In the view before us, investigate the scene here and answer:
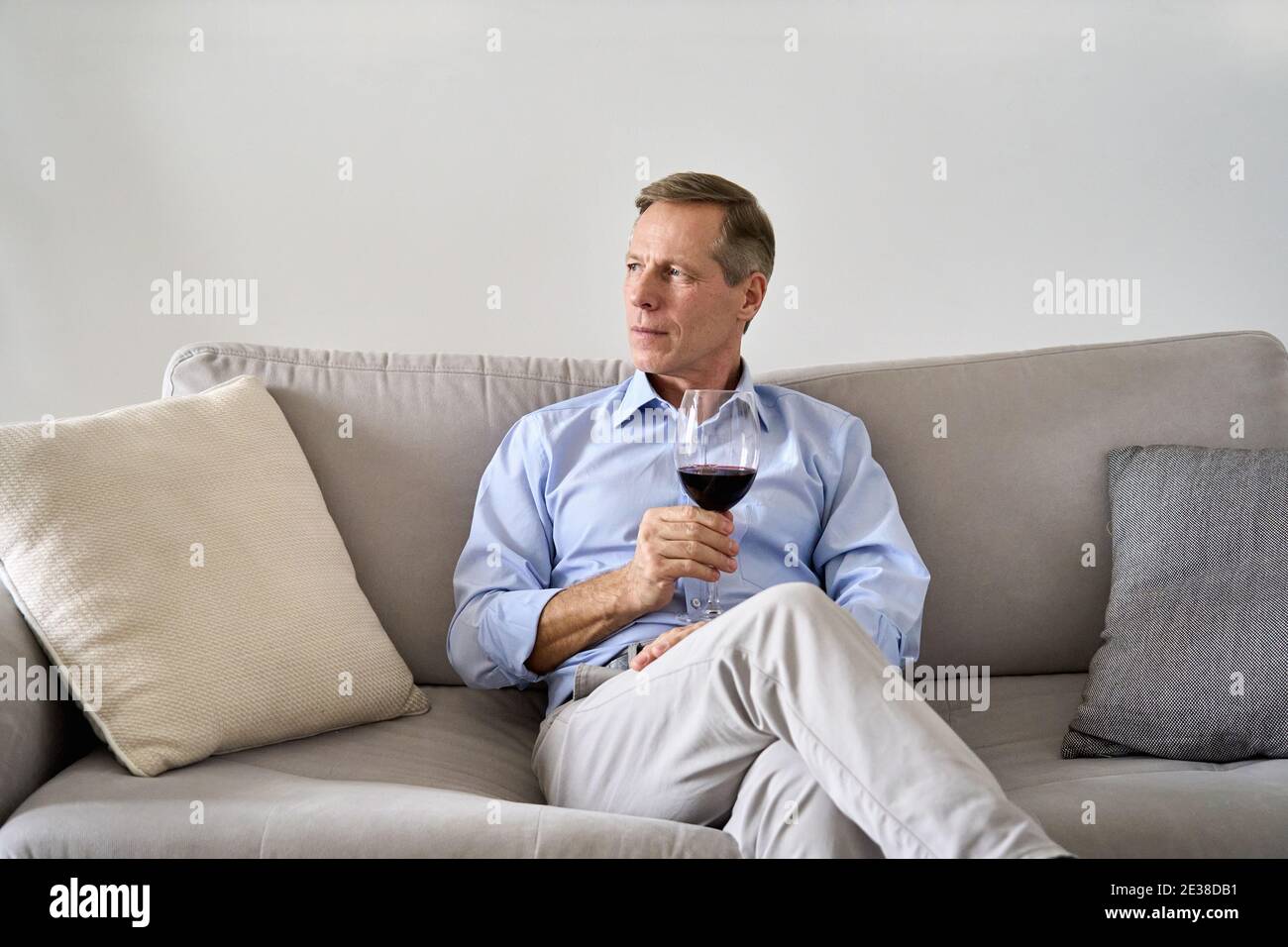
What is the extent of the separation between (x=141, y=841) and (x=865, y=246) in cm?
218

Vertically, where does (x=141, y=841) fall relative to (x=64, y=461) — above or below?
below

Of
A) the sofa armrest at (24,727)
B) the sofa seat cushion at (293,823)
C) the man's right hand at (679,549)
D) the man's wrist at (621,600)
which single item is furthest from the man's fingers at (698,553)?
the sofa armrest at (24,727)

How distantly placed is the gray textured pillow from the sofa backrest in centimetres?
15

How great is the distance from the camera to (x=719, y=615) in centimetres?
162

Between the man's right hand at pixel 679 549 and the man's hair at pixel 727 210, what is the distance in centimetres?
59

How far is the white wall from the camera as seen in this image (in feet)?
9.44

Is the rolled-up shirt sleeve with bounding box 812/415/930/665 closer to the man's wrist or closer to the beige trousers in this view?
the man's wrist

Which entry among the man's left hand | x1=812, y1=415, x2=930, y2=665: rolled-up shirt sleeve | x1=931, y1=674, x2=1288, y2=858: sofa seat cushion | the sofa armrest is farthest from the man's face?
the sofa armrest

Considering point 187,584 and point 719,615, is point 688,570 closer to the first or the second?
point 719,615

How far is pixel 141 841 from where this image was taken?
1.40m

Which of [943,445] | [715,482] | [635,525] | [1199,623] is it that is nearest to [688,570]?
[715,482]

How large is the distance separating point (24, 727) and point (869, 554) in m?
1.25
